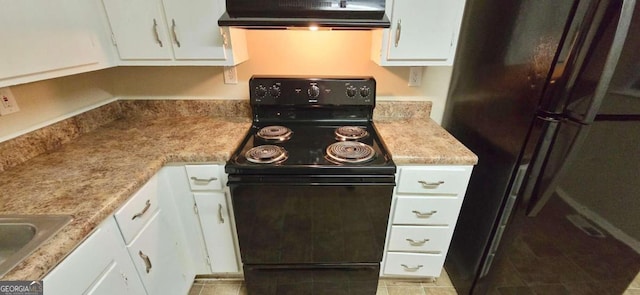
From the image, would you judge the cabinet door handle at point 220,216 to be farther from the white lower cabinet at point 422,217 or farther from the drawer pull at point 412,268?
the drawer pull at point 412,268

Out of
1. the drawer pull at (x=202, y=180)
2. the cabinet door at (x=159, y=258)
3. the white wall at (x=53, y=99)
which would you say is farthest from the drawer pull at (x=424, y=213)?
the white wall at (x=53, y=99)

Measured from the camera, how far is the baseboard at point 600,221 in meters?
1.09

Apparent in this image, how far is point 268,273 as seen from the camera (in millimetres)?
1459

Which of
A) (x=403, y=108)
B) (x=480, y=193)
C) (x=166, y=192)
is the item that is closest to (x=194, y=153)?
(x=166, y=192)

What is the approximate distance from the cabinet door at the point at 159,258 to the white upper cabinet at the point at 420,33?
139 centimetres

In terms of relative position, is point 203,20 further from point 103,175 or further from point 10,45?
point 103,175

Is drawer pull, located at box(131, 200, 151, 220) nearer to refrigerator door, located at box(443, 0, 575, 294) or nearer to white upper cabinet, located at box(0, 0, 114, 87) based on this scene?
white upper cabinet, located at box(0, 0, 114, 87)

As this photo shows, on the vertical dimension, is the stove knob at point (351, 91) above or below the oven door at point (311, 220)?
above

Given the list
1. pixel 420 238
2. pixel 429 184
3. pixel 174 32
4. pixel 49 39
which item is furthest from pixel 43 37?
pixel 420 238

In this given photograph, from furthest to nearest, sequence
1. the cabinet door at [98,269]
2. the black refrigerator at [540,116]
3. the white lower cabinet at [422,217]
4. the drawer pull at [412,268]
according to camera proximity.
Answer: the drawer pull at [412,268] < the white lower cabinet at [422,217] < the black refrigerator at [540,116] < the cabinet door at [98,269]

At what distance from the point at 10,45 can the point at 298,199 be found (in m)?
1.20

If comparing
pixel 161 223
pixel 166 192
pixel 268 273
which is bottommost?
pixel 268 273

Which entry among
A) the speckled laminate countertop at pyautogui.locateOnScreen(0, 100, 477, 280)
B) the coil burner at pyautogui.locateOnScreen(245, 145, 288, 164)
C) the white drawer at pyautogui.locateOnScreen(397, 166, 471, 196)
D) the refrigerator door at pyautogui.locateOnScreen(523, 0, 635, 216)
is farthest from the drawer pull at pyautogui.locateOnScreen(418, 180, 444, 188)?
the coil burner at pyautogui.locateOnScreen(245, 145, 288, 164)

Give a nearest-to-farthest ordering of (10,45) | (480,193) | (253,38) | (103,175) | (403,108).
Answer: (10,45)
(103,175)
(480,193)
(253,38)
(403,108)
